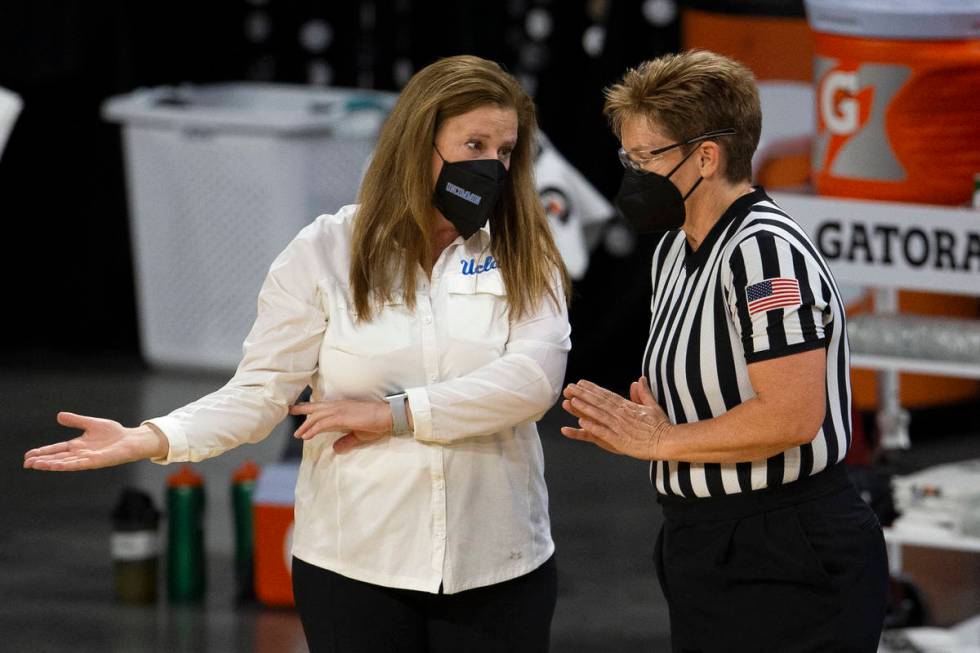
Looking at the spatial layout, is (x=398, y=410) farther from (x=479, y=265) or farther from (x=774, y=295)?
(x=774, y=295)

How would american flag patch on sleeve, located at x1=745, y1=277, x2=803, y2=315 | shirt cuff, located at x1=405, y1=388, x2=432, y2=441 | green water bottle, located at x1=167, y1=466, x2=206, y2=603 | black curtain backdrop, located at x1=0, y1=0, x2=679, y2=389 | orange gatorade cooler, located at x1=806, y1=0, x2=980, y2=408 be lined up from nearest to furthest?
american flag patch on sleeve, located at x1=745, y1=277, x2=803, y2=315
shirt cuff, located at x1=405, y1=388, x2=432, y2=441
orange gatorade cooler, located at x1=806, y1=0, x2=980, y2=408
green water bottle, located at x1=167, y1=466, x2=206, y2=603
black curtain backdrop, located at x1=0, y1=0, x2=679, y2=389

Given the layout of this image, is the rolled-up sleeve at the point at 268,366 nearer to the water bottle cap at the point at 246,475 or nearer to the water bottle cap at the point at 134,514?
the water bottle cap at the point at 134,514

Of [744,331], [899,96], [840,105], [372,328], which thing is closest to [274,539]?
[840,105]

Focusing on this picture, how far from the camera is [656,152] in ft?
7.98

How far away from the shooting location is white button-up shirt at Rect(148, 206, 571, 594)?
254 cm

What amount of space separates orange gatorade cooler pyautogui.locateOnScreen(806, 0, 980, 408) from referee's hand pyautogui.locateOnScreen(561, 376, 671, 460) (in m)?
1.60

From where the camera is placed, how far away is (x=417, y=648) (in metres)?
2.57

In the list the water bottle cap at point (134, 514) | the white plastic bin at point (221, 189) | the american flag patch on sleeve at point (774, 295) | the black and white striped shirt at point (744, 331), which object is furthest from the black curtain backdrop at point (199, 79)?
the american flag patch on sleeve at point (774, 295)

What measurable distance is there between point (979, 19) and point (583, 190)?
2708mm

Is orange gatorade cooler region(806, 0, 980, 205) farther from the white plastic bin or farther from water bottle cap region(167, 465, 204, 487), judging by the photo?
the white plastic bin

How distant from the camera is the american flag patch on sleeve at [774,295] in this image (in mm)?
2285

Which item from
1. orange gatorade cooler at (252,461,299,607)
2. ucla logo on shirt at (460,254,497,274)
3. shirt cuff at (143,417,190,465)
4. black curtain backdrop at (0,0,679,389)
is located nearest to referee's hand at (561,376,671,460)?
ucla logo on shirt at (460,254,497,274)

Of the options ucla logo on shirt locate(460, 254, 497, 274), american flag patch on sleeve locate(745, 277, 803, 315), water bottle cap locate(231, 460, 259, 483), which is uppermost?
american flag patch on sleeve locate(745, 277, 803, 315)

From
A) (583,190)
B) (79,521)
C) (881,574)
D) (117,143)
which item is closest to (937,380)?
(583,190)
